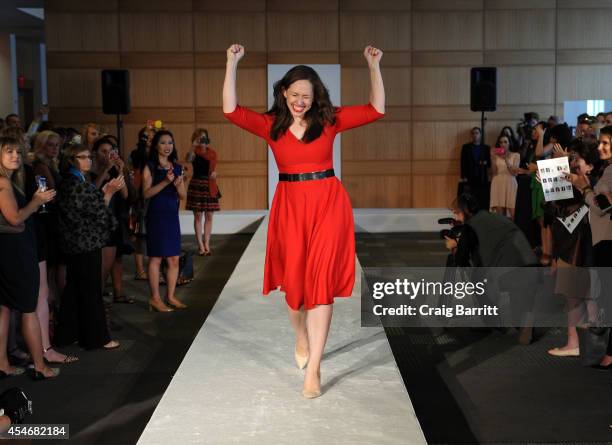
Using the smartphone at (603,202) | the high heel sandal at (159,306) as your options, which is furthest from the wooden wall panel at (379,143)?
the smartphone at (603,202)

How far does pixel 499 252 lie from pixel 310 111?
2.09 m

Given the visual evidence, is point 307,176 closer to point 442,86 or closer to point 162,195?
point 162,195

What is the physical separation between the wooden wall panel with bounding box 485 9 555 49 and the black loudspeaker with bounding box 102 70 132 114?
17.0ft

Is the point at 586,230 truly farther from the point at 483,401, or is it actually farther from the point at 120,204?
the point at 120,204

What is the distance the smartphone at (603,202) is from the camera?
12.8ft

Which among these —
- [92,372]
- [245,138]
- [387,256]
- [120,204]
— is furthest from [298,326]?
[245,138]

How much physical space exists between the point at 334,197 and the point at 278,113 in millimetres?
391

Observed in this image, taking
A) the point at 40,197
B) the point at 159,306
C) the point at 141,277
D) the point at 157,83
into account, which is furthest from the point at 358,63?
the point at 40,197

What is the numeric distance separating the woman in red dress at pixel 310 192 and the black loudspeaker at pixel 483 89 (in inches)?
299

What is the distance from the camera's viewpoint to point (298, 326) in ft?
10.8

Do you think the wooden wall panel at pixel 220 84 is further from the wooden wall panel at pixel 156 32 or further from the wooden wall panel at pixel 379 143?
the wooden wall panel at pixel 379 143

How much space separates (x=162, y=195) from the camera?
523 centimetres

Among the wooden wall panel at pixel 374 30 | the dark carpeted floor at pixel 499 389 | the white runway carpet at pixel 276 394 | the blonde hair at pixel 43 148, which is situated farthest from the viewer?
the wooden wall panel at pixel 374 30

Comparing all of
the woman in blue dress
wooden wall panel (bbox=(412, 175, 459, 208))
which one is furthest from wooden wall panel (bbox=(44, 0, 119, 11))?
the woman in blue dress
